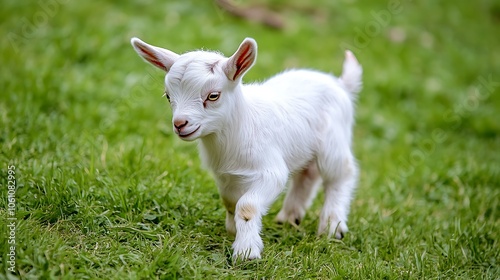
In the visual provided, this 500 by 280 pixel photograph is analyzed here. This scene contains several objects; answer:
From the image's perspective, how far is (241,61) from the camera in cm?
396

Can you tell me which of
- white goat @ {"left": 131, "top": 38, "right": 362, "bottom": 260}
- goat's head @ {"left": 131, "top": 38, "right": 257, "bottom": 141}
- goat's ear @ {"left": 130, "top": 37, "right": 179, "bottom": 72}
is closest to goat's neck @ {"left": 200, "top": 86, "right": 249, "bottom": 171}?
white goat @ {"left": 131, "top": 38, "right": 362, "bottom": 260}

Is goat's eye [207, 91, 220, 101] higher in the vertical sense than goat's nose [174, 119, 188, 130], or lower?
higher

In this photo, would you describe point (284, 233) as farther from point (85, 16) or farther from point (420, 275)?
point (85, 16)

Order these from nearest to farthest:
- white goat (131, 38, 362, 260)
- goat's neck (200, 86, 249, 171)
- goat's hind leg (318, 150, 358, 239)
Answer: white goat (131, 38, 362, 260)
goat's neck (200, 86, 249, 171)
goat's hind leg (318, 150, 358, 239)

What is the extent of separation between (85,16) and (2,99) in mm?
2800

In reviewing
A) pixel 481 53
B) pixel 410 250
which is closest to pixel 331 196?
pixel 410 250

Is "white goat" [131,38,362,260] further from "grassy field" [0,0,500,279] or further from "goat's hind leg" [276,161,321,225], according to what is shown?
"grassy field" [0,0,500,279]

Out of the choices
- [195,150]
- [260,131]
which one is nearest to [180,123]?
[260,131]

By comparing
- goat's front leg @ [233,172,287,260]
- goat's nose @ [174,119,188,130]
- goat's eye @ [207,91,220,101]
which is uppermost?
goat's eye @ [207,91,220,101]

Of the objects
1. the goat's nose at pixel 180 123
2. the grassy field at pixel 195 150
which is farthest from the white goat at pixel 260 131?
the grassy field at pixel 195 150

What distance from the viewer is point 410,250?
4844mm

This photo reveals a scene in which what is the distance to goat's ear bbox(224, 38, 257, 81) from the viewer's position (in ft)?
12.8

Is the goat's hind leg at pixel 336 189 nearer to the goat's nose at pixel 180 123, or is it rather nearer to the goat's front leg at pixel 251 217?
the goat's front leg at pixel 251 217

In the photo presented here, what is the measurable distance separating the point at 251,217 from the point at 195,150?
7.56ft
